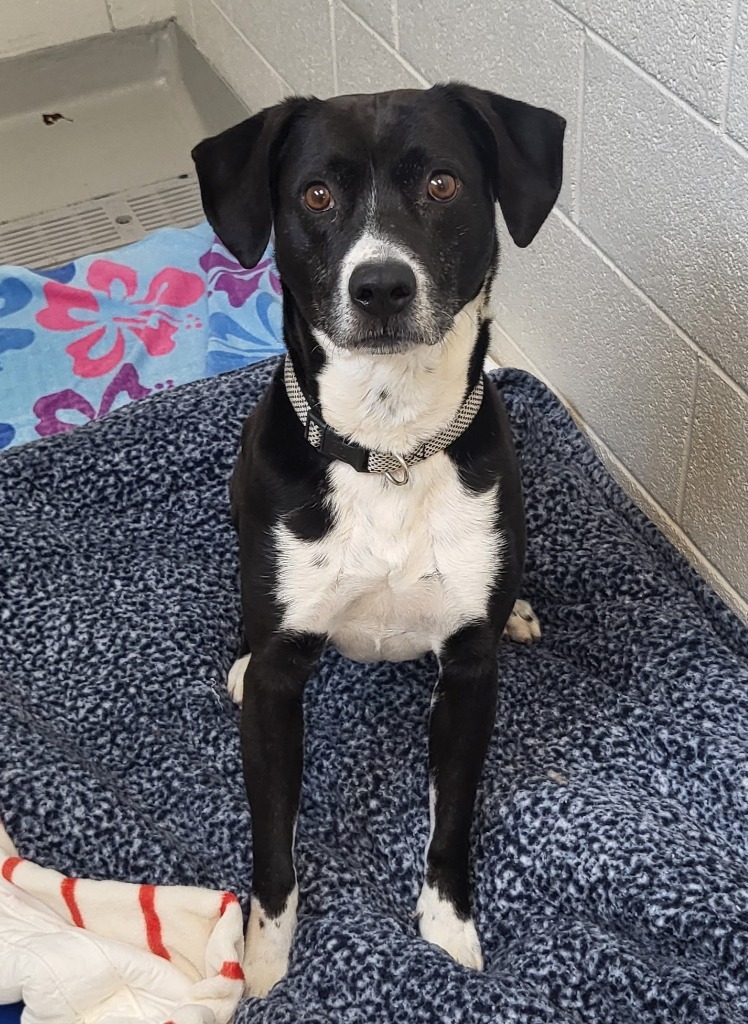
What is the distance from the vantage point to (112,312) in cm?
319

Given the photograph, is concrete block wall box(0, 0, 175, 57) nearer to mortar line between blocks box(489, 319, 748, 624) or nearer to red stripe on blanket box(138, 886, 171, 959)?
mortar line between blocks box(489, 319, 748, 624)

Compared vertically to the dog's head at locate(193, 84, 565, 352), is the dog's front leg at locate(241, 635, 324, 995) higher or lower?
lower

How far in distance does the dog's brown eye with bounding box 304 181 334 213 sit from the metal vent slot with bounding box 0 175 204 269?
2.03 metres

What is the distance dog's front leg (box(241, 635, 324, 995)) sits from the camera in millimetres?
1838

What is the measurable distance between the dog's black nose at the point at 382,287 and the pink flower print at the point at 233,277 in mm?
1623

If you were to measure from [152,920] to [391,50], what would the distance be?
6.47 ft

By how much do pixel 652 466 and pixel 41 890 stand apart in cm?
136

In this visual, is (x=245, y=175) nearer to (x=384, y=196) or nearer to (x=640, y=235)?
(x=384, y=196)

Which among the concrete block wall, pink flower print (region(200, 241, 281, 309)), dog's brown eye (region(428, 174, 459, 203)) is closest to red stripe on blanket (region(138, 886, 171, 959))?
dog's brown eye (region(428, 174, 459, 203))

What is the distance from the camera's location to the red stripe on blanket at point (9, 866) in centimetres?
185

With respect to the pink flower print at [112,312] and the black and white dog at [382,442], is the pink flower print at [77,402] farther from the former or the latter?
the black and white dog at [382,442]

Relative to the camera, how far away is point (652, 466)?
251 centimetres

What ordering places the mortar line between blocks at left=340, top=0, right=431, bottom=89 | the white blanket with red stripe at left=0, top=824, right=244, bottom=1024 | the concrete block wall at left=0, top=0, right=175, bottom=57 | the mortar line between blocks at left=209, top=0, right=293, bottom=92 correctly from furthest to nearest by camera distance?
the concrete block wall at left=0, top=0, right=175, bottom=57 → the mortar line between blocks at left=209, top=0, right=293, bottom=92 → the mortar line between blocks at left=340, top=0, right=431, bottom=89 → the white blanket with red stripe at left=0, top=824, right=244, bottom=1024

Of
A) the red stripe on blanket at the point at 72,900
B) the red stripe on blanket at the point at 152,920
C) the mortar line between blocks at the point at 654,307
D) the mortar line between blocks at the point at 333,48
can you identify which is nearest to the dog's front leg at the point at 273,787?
the red stripe on blanket at the point at 152,920
